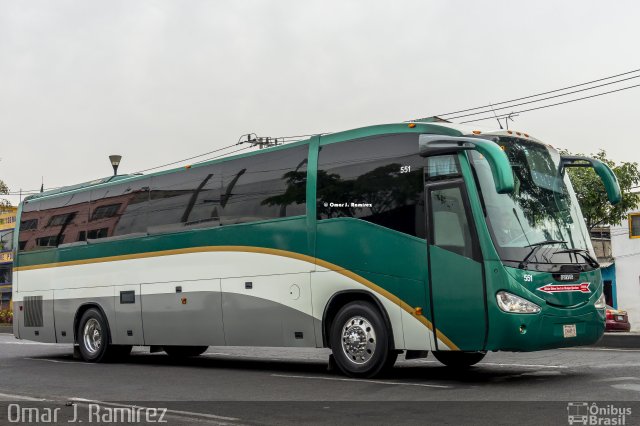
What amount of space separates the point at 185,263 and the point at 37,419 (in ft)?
23.1

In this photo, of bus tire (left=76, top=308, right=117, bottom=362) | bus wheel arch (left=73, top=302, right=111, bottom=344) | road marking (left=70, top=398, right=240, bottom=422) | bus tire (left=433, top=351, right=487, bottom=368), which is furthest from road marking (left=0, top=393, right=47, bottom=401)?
bus wheel arch (left=73, top=302, right=111, bottom=344)

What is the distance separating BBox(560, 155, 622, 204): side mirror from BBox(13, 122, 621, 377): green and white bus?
38mm

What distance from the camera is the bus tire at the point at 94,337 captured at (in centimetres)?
1777

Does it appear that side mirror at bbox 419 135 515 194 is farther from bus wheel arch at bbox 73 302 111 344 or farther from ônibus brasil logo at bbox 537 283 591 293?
bus wheel arch at bbox 73 302 111 344

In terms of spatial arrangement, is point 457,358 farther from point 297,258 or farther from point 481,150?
point 481,150

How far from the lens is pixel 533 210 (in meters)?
11.4

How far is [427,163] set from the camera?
11.7 m

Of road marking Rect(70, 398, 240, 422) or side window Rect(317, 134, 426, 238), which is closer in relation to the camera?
road marking Rect(70, 398, 240, 422)

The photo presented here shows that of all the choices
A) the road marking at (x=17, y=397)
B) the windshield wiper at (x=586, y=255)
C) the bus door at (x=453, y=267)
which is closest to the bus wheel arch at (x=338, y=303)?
the bus door at (x=453, y=267)

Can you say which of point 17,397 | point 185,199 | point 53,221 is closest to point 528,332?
point 17,397

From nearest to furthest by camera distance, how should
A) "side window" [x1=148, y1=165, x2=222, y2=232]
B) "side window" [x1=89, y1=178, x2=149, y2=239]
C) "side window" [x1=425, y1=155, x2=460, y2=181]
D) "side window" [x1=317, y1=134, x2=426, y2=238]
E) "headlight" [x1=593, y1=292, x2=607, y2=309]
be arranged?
"side window" [x1=425, y1=155, x2=460, y2=181], "headlight" [x1=593, y1=292, x2=607, y2=309], "side window" [x1=317, y1=134, x2=426, y2=238], "side window" [x1=148, y1=165, x2=222, y2=232], "side window" [x1=89, y1=178, x2=149, y2=239]

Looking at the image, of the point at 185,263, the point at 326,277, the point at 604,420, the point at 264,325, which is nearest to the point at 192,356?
the point at 185,263

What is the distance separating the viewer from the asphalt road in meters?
8.55

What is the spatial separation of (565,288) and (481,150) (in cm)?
216
